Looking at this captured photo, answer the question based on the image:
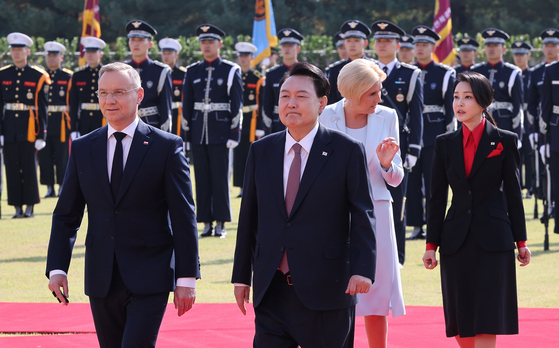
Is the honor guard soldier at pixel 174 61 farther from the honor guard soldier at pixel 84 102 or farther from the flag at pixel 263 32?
the flag at pixel 263 32

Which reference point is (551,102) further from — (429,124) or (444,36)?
(444,36)

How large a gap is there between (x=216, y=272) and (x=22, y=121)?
203 inches

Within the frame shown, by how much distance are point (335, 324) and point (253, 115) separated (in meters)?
12.1

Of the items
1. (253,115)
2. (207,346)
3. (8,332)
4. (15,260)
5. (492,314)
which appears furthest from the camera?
(253,115)

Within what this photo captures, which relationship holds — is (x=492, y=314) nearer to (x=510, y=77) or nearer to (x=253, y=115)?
(x=510, y=77)

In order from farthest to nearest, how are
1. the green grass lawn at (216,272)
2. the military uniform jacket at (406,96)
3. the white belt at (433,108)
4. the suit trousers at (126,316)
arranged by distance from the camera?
the white belt at (433,108)
the military uniform jacket at (406,96)
the green grass lawn at (216,272)
the suit trousers at (126,316)

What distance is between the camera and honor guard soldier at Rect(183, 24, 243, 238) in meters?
10.3

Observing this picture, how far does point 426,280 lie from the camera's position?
25.4ft

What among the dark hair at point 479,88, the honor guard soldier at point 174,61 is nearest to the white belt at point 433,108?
the honor guard soldier at point 174,61

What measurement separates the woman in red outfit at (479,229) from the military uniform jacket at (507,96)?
22.1ft

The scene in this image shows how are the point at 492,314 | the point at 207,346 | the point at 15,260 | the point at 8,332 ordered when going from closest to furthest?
the point at 492,314
the point at 207,346
the point at 8,332
the point at 15,260

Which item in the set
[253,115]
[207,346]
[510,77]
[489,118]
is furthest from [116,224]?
[253,115]

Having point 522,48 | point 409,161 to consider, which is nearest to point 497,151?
point 409,161

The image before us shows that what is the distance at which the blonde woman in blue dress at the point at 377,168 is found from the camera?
15.6ft
